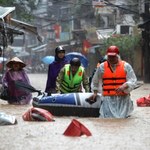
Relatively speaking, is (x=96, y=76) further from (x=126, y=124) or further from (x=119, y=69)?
(x=126, y=124)

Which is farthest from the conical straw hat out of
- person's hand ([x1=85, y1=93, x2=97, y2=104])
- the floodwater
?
person's hand ([x1=85, y1=93, x2=97, y2=104])

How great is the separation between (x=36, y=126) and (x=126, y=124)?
147 cm

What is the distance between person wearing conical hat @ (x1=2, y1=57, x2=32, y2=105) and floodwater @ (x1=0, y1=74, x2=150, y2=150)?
3.65 metres

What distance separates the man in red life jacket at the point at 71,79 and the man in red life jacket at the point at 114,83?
4.08ft

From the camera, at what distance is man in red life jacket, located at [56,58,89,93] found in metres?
10.5

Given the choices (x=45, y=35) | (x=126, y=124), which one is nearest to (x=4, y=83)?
(x=126, y=124)

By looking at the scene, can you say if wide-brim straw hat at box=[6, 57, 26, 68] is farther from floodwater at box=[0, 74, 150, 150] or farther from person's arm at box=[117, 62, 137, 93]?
person's arm at box=[117, 62, 137, 93]

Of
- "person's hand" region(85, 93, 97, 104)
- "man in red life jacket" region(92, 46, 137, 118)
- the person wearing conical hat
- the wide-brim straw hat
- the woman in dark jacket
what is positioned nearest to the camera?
"man in red life jacket" region(92, 46, 137, 118)

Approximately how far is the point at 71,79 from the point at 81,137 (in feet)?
11.7

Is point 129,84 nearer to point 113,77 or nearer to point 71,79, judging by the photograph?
point 113,77

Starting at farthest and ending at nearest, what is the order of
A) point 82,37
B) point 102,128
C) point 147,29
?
point 82,37
point 147,29
point 102,128

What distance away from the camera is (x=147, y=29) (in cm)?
2698

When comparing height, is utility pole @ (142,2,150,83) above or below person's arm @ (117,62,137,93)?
below

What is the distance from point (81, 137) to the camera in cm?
707
